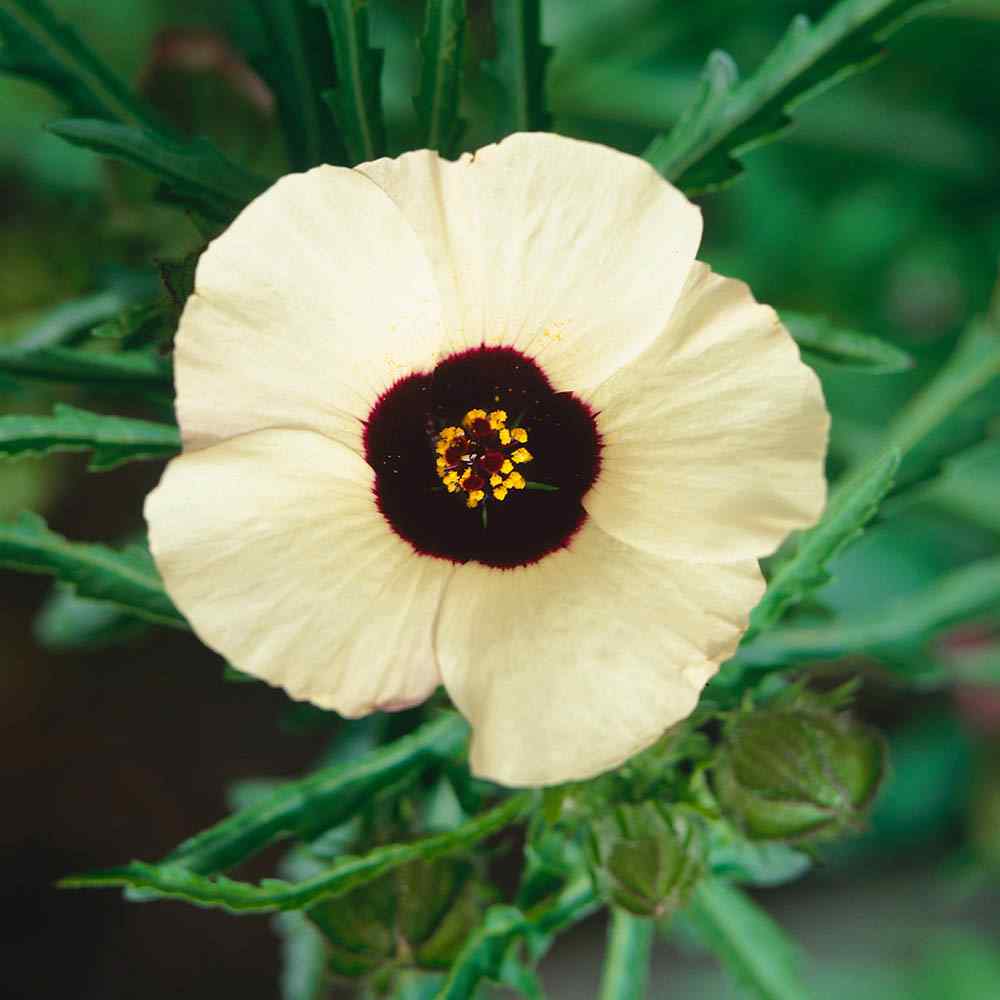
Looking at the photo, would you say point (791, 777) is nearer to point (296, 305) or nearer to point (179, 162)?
point (296, 305)

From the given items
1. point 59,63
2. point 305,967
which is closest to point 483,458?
point 59,63

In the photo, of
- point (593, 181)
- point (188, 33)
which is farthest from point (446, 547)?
point (188, 33)

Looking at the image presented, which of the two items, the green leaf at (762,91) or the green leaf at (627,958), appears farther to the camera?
the green leaf at (627,958)

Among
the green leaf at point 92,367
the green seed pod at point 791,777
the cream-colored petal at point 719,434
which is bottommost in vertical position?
the green seed pod at point 791,777

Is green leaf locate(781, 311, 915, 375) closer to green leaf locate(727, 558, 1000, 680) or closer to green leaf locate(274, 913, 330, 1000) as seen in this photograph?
green leaf locate(727, 558, 1000, 680)

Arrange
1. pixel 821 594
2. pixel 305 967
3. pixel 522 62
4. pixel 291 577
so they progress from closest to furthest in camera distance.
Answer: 1. pixel 291 577
2. pixel 522 62
3. pixel 305 967
4. pixel 821 594

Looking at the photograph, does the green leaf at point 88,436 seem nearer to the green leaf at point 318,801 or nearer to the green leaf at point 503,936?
the green leaf at point 318,801

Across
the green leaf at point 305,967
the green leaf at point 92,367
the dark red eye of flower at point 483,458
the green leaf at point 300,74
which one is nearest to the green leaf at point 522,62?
the green leaf at point 300,74

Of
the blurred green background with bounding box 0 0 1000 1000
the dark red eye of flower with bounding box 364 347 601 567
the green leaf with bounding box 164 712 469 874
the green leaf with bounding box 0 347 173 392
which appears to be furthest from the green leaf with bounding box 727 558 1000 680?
the green leaf with bounding box 0 347 173 392
